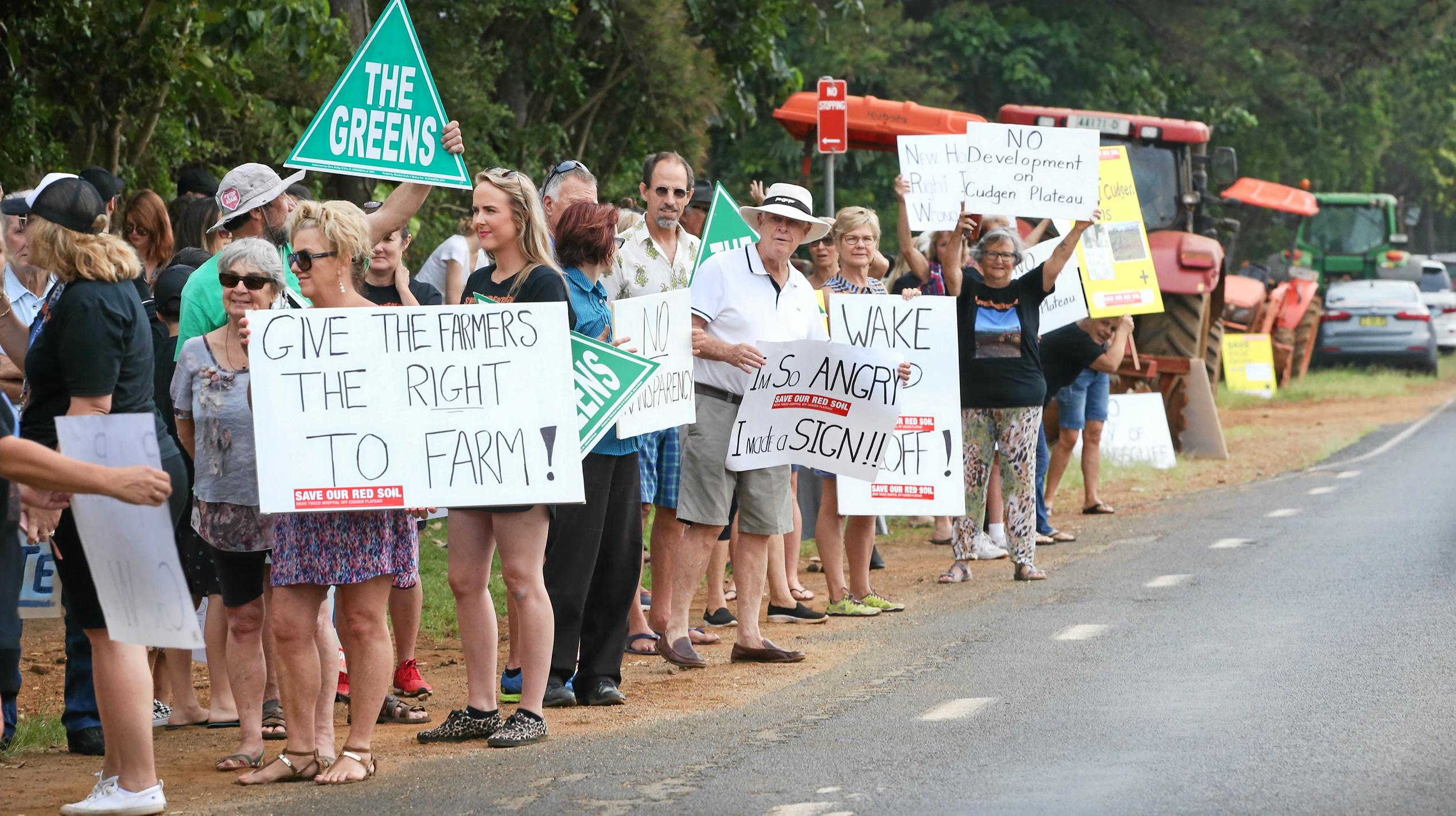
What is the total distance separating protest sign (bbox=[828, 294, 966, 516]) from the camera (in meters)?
9.48

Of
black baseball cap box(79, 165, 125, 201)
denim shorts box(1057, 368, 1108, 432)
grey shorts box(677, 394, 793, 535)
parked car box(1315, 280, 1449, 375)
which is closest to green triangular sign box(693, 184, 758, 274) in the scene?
grey shorts box(677, 394, 793, 535)

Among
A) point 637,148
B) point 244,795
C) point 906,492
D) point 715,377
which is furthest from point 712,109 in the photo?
point 244,795

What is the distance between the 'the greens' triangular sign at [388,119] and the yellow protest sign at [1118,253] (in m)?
7.10

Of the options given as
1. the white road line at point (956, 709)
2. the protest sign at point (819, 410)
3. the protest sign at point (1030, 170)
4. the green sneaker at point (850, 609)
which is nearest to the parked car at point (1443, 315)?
the protest sign at point (1030, 170)

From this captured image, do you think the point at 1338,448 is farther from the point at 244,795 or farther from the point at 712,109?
the point at 244,795

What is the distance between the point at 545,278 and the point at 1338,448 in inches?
581

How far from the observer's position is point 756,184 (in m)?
9.12

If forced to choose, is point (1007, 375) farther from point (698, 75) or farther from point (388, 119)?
point (698, 75)

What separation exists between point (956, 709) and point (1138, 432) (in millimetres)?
10440

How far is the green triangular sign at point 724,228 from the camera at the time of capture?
28.9 feet

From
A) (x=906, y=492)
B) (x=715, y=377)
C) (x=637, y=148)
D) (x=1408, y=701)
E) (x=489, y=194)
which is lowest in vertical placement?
(x=1408, y=701)

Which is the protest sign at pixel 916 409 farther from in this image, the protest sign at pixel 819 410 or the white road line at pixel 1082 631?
the white road line at pixel 1082 631

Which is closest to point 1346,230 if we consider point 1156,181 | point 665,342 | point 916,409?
point 1156,181

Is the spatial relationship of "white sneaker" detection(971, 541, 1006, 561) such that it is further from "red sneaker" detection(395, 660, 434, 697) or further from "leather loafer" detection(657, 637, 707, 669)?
"red sneaker" detection(395, 660, 434, 697)
